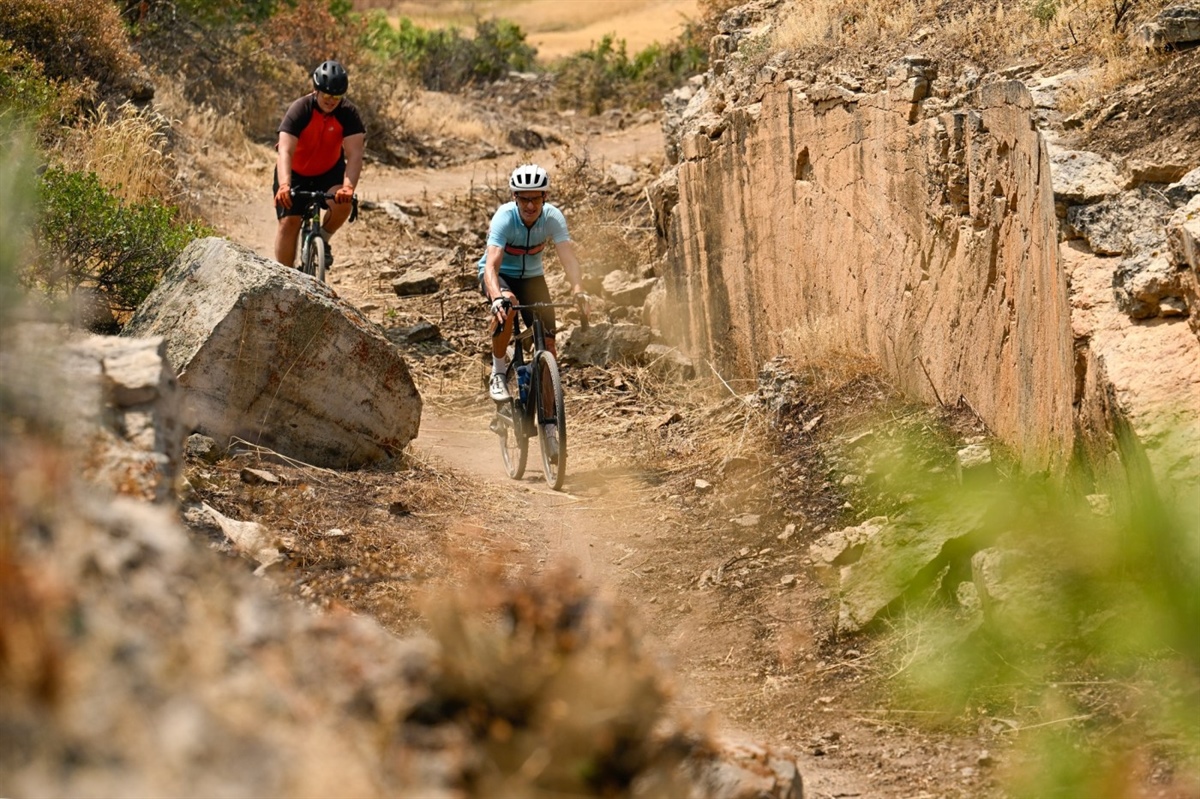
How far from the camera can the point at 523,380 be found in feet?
29.3

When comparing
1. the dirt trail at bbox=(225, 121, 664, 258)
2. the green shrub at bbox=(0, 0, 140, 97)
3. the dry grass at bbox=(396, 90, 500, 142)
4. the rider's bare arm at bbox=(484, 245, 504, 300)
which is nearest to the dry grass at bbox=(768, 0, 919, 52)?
the rider's bare arm at bbox=(484, 245, 504, 300)

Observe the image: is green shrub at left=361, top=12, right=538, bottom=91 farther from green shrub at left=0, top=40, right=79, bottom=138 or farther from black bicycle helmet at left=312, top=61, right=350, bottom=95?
black bicycle helmet at left=312, top=61, right=350, bottom=95

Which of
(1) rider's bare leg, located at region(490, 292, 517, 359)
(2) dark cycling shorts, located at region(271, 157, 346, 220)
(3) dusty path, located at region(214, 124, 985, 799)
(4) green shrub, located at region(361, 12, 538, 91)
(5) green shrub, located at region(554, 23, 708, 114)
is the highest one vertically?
(4) green shrub, located at region(361, 12, 538, 91)

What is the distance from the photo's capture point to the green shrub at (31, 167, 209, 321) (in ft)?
30.5

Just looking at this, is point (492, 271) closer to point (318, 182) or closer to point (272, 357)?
point (272, 357)

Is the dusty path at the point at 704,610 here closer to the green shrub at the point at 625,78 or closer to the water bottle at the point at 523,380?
the water bottle at the point at 523,380

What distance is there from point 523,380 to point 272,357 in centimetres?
172

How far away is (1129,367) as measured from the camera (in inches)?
204

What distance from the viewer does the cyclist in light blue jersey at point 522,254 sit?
8570mm

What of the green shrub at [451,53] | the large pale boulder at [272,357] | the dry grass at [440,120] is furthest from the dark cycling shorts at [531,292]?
the green shrub at [451,53]

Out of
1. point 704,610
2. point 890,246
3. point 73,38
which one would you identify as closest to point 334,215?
point 890,246

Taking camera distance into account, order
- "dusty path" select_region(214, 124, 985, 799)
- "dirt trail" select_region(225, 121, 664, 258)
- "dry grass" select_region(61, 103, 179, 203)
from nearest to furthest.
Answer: "dusty path" select_region(214, 124, 985, 799)
"dry grass" select_region(61, 103, 179, 203)
"dirt trail" select_region(225, 121, 664, 258)

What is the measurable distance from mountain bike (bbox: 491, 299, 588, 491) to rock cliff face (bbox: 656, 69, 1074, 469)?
166 cm

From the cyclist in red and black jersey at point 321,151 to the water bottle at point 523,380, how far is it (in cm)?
218
